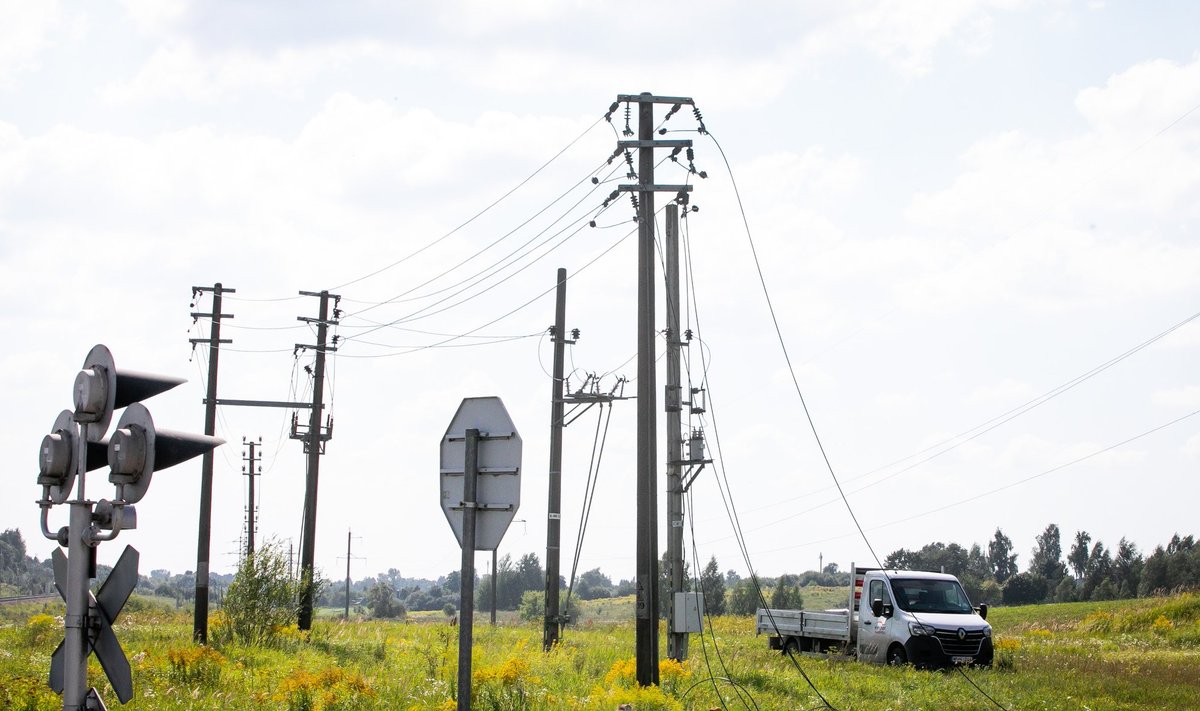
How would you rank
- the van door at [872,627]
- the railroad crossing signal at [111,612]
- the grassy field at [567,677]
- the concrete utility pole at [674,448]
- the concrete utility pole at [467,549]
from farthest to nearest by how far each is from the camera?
the van door at [872,627] → the concrete utility pole at [674,448] → the grassy field at [567,677] → the concrete utility pole at [467,549] → the railroad crossing signal at [111,612]

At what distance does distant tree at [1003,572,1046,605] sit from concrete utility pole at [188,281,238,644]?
2999 inches

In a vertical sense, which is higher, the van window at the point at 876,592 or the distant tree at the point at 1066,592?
the van window at the point at 876,592

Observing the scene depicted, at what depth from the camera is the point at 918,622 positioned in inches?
912

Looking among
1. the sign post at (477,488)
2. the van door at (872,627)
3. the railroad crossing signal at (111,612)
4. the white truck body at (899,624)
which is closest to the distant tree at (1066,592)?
the white truck body at (899,624)

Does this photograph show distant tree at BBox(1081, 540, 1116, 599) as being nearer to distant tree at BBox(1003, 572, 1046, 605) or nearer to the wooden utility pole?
distant tree at BBox(1003, 572, 1046, 605)

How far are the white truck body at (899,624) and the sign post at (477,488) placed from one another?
16435 mm

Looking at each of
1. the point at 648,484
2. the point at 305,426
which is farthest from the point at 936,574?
the point at 305,426

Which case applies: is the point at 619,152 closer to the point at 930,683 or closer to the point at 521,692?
the point at 521,692

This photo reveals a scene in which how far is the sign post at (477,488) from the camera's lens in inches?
341

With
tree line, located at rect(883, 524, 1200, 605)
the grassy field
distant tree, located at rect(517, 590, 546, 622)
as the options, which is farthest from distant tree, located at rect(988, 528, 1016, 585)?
the grassy field

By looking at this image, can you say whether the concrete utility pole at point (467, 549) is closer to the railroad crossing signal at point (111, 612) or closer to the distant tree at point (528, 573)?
the railroad crossing signal at point (111, 612)

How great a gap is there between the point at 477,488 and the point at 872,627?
17854 mm

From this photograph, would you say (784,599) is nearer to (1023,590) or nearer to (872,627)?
(1023,590)

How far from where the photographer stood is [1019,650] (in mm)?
28594
